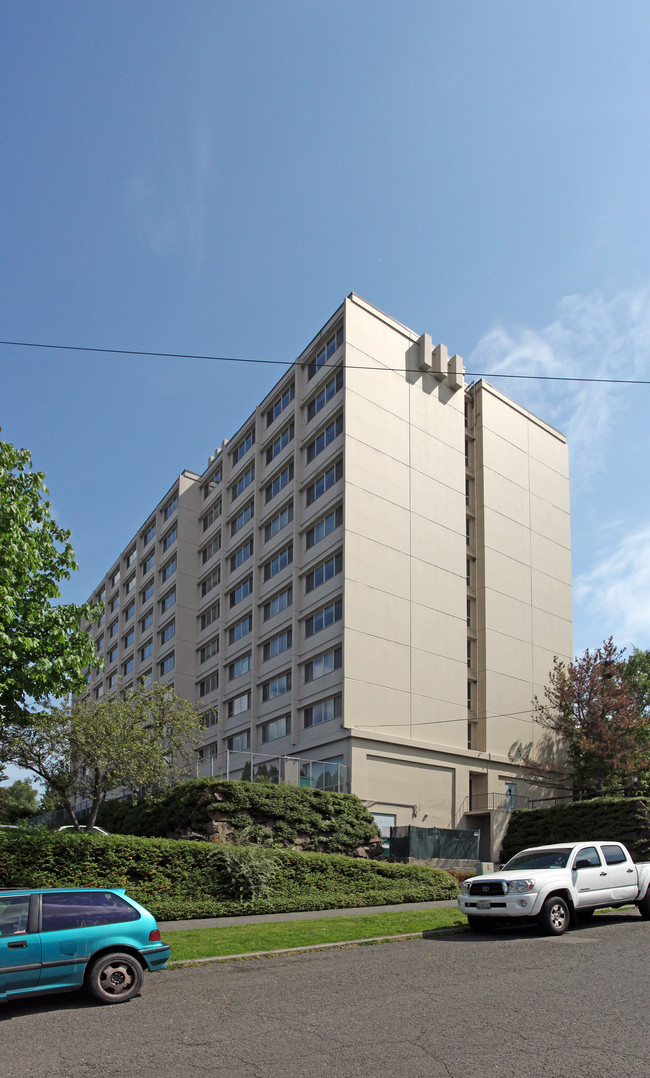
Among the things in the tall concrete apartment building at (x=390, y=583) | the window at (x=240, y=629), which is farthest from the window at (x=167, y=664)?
the window at (x=240, y=629)

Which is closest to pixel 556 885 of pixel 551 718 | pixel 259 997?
pixel 259 997

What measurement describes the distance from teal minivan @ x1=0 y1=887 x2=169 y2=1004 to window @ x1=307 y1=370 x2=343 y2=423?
35.3 m

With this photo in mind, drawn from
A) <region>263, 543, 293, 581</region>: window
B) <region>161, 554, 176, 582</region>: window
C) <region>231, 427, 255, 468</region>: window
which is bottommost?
<region>263, 543, 293, 581</region>: window

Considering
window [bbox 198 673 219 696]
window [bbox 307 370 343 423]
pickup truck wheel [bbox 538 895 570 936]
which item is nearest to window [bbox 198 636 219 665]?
window [bbox 198 673 219 696]

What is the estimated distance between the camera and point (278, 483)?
168ft

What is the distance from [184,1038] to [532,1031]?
3382 mm

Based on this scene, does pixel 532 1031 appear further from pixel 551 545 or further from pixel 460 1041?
pixel 551 545

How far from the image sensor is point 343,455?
42625 millimetres

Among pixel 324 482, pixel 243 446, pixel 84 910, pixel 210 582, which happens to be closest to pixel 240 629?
pixel 210 582

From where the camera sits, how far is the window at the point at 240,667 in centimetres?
5166

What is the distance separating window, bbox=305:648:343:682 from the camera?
40.8 metres

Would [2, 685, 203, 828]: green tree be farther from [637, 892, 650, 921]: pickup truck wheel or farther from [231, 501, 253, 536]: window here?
[231, 501, 253, 536]: window

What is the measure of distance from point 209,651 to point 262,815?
33.6 m

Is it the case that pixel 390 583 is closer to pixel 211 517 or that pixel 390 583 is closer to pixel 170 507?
pixel 211 517
